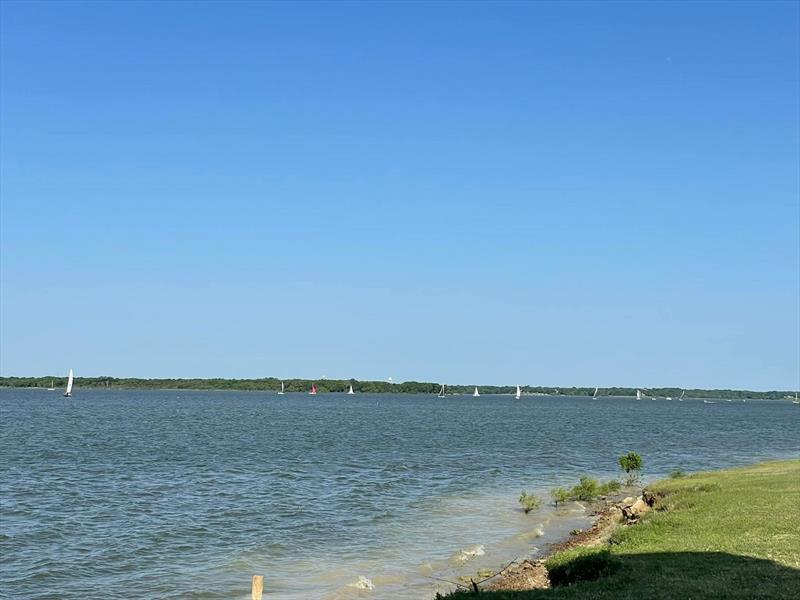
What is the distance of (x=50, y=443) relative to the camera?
69625mm

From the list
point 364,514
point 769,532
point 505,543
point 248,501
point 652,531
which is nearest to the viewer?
point 769,532

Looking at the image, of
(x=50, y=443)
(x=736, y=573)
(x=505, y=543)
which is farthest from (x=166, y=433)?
(x=736, y=573)

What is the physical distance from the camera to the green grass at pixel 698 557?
15375 mm

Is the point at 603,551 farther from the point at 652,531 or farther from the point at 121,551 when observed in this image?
the point at 121,551

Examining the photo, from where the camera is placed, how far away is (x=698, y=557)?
714 inches

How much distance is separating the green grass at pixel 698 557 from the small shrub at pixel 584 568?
0.02m

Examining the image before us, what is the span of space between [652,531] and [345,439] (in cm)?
6057

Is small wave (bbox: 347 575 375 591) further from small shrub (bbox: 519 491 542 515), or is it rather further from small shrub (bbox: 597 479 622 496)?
small shrub (bbox: 597 479 622 496)

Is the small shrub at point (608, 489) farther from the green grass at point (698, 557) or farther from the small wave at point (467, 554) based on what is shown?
the small wave at point (467, 554)

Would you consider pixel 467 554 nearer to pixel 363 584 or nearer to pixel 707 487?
pixel 363 584

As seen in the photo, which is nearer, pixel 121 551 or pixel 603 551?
pixel 603 551

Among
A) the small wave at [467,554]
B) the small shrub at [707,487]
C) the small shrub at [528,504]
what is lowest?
the small wave at [467,554]

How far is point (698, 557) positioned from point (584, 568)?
271 cm

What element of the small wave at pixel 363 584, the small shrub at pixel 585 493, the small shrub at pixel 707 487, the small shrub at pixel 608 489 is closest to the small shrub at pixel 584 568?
the small wave at pixel 363 584
